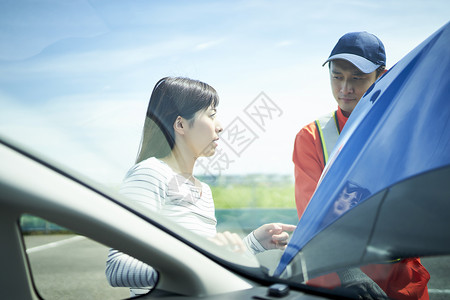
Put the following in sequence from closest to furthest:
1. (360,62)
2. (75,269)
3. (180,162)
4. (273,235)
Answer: (75,269), (273,235), (180,162), (360,62)

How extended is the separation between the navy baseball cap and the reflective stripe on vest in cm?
27

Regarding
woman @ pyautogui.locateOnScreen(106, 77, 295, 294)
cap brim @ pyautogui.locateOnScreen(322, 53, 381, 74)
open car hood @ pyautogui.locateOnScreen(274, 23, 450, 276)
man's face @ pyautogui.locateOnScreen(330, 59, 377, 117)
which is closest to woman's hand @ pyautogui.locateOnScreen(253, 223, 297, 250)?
woman @ pyautogui.locateOnScreen(106, 77, 295, 294)

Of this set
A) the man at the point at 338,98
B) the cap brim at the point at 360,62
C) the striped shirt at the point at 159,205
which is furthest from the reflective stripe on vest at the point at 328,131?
the striped shirt at the point at 159,205

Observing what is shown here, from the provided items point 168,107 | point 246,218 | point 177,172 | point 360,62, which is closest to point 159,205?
point 177,172

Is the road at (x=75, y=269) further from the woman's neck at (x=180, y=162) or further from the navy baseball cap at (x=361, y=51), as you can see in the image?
the navy baseball cap at (x=361, y=51)

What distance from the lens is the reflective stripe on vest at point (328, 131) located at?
1837mm

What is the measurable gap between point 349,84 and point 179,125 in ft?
3.01

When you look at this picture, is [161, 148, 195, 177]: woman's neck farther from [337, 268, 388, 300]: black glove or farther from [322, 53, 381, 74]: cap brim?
[322, 53, 381, 74]: cap brim

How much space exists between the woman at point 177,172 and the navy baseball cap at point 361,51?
0.76 m

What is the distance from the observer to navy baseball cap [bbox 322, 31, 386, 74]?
6.04 feet

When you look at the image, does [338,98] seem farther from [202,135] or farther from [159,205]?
[159,205]

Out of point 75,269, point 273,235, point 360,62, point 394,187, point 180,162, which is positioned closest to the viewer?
point 394,187

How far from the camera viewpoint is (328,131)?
189 cm

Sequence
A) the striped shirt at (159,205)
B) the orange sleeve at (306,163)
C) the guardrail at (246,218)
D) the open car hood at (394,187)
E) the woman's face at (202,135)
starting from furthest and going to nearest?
the orange sleeve at (306,163)
the woman's face at (202,135)
the guardrail at (246,218)
the striped shirt at (159,205)
the open car hood at (394,187)
